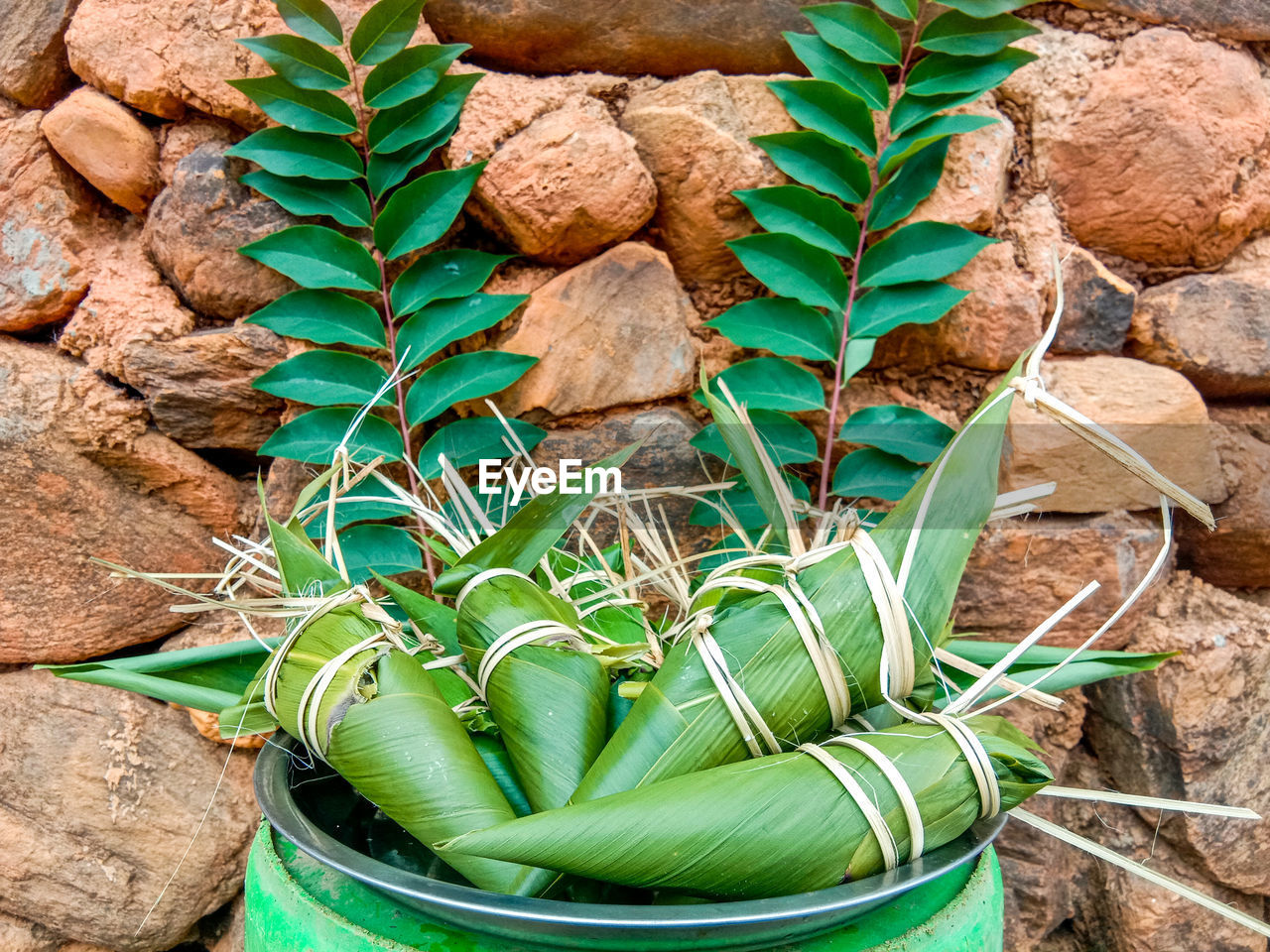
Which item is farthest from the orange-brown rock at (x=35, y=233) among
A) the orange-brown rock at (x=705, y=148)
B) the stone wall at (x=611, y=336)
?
the orange-brown rock at (x=705, y=148)

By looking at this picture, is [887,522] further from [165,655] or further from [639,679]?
[165,655]

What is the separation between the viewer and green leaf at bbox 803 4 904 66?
91 cm

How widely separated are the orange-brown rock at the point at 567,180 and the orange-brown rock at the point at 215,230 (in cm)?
24

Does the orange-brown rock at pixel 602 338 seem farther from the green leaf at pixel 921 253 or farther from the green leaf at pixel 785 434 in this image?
the green leaf at pixel 921 253

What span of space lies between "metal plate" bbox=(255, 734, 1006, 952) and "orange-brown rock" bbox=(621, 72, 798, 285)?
2.28 feet

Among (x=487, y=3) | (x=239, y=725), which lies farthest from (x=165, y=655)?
(x=487, y=3)

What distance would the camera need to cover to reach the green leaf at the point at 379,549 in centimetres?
89

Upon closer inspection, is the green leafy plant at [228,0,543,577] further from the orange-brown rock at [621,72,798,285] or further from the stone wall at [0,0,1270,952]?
the orange-brown rock at [621,72,798,285]

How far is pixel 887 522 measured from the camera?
1.62 ft

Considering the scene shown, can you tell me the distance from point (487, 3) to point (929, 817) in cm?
89

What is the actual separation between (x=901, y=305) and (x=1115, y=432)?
0.26m

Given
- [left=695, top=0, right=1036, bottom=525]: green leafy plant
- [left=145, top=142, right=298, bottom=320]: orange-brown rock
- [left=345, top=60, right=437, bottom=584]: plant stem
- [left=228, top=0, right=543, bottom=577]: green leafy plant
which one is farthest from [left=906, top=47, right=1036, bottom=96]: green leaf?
[left=145, top=142, right=298, bottom=320]: orange-brown rock

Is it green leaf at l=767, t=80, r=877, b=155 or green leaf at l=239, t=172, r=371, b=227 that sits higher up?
green leaf at l=767, t=80, r=877, b=155

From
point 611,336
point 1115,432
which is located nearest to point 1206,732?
point 1115,432
